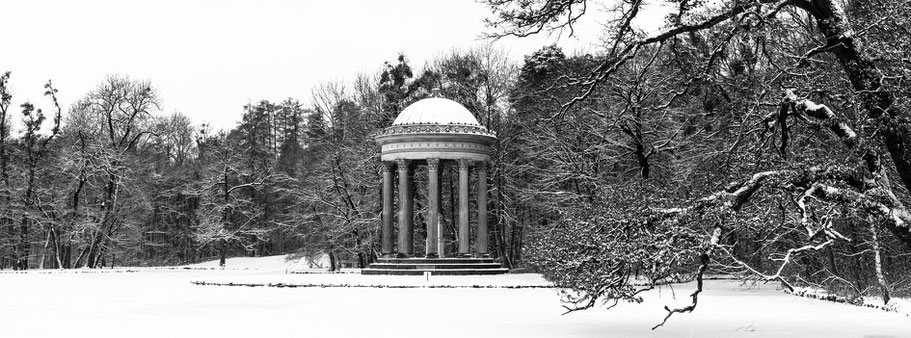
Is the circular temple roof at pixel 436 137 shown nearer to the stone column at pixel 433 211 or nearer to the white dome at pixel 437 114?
the white dome at pixel 437 114

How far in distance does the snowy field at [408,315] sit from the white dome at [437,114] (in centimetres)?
1189

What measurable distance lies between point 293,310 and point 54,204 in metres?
37.9

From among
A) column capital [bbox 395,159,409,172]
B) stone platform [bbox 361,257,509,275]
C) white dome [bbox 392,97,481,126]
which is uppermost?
white dome [bbox 392,97,481,126]

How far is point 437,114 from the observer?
36.9m

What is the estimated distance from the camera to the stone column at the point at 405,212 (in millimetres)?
36531

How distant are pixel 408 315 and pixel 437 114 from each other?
2046 centimetres

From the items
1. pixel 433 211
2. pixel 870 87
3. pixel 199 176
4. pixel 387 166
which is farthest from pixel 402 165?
pixel 199 176

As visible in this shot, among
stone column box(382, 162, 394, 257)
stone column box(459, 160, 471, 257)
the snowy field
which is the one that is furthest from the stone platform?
the snowy field

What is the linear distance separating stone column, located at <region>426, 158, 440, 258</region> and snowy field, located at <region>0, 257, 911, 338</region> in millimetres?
9592

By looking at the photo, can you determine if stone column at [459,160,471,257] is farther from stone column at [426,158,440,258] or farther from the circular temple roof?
stone column at [426,158,440,258]

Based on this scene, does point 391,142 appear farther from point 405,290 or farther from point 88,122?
point 88,122

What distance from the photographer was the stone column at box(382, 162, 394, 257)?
3725 cm

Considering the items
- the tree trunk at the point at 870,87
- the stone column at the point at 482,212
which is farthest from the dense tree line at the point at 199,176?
the tree trunk at the point at 870,87

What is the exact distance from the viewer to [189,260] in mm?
65625
